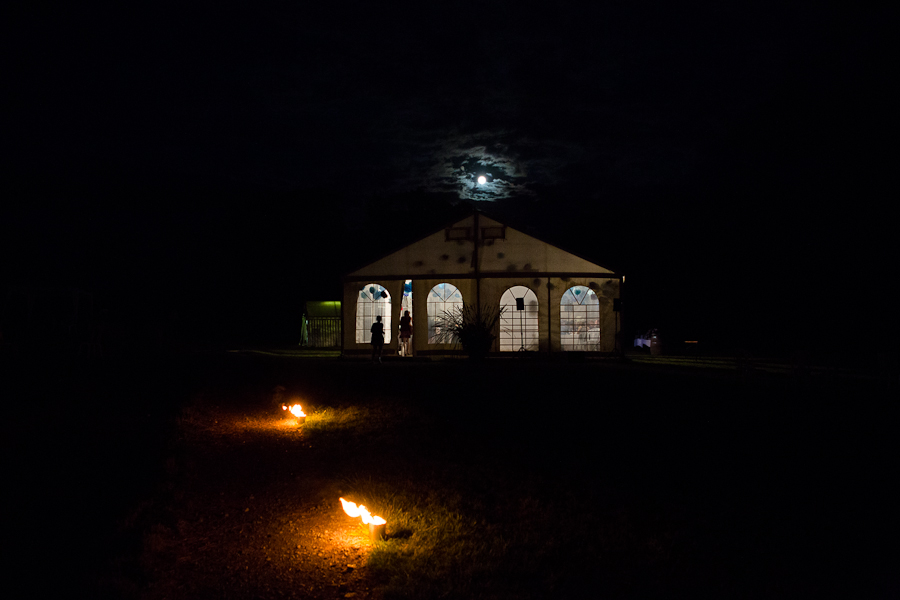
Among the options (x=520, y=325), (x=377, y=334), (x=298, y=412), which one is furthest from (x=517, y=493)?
(x=520, y=325)

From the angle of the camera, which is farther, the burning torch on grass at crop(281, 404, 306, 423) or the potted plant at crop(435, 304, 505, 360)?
the potted plant at crop(435, 304, 505, 360)

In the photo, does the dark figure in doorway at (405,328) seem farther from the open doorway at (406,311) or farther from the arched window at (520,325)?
the arched window at (520,325)

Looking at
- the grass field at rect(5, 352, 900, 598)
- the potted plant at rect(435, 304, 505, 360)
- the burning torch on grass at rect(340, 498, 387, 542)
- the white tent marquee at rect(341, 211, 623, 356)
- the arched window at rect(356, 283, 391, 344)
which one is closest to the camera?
the grass field at rect(5, 352, 900, 598)

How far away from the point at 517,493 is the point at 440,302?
12.1m

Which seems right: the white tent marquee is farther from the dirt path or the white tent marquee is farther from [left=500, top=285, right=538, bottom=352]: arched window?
the dirt path

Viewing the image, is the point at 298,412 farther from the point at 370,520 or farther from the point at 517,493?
the point at 370,520

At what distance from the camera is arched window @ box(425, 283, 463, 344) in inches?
698

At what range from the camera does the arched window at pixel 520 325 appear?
58.0ft

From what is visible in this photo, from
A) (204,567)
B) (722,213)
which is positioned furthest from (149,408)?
(722,213)

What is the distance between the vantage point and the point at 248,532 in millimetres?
5023

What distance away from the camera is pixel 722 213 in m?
37.5

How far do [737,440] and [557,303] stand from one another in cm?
948

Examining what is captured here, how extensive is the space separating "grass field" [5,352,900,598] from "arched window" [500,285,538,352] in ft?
22.2

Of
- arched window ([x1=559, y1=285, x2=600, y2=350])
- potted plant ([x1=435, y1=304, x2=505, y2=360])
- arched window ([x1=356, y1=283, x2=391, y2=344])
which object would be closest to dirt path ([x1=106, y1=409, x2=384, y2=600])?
potted plant ([x1=435, y1=304, x2=505, y2=360])
